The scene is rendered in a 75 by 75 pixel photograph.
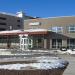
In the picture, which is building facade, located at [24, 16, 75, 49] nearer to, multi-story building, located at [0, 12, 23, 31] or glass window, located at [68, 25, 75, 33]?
glass window, located at [68, 25, 75, 33]

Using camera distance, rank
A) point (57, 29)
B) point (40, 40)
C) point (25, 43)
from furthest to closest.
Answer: point (40, 40) < point (25, 43) < point (57, 29)

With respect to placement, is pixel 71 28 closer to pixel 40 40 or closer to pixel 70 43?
pixel 70 43

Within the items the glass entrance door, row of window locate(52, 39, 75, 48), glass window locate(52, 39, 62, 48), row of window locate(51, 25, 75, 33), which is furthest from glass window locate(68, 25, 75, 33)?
the glass entrance door

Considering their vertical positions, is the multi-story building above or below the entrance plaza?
above

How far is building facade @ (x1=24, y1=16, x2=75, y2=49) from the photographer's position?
62178mm

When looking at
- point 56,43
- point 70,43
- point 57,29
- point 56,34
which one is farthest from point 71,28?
point 56,43

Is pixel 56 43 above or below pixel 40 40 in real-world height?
below

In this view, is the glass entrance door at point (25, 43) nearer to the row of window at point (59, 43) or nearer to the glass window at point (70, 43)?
the row of window at point (59, 43)

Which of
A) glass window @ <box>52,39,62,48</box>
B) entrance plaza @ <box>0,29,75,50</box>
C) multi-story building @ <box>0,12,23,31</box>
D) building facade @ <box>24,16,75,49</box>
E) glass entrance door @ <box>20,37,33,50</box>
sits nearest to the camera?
building facade @ <box>24,16,75,49</box>

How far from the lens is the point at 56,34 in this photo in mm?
63875

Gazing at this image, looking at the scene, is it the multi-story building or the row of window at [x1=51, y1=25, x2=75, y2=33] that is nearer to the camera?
the row of window at [x1=51, y1=25, x2=75, y2=33]

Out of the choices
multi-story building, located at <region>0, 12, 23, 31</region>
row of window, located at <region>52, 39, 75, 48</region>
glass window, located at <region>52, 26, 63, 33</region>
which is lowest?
row of window, located at <region>52, 39, 75, 48</region>

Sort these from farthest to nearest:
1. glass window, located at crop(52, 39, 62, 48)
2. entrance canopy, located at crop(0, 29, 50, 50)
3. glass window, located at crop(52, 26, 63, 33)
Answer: entrance canopy, located at crop(0, 29, 50, 50) → glass window, located at crop(52, 26, 63, 33) → glass window, located at crop(52, 39, 62, 48)

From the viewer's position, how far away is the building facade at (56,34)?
62178mm
